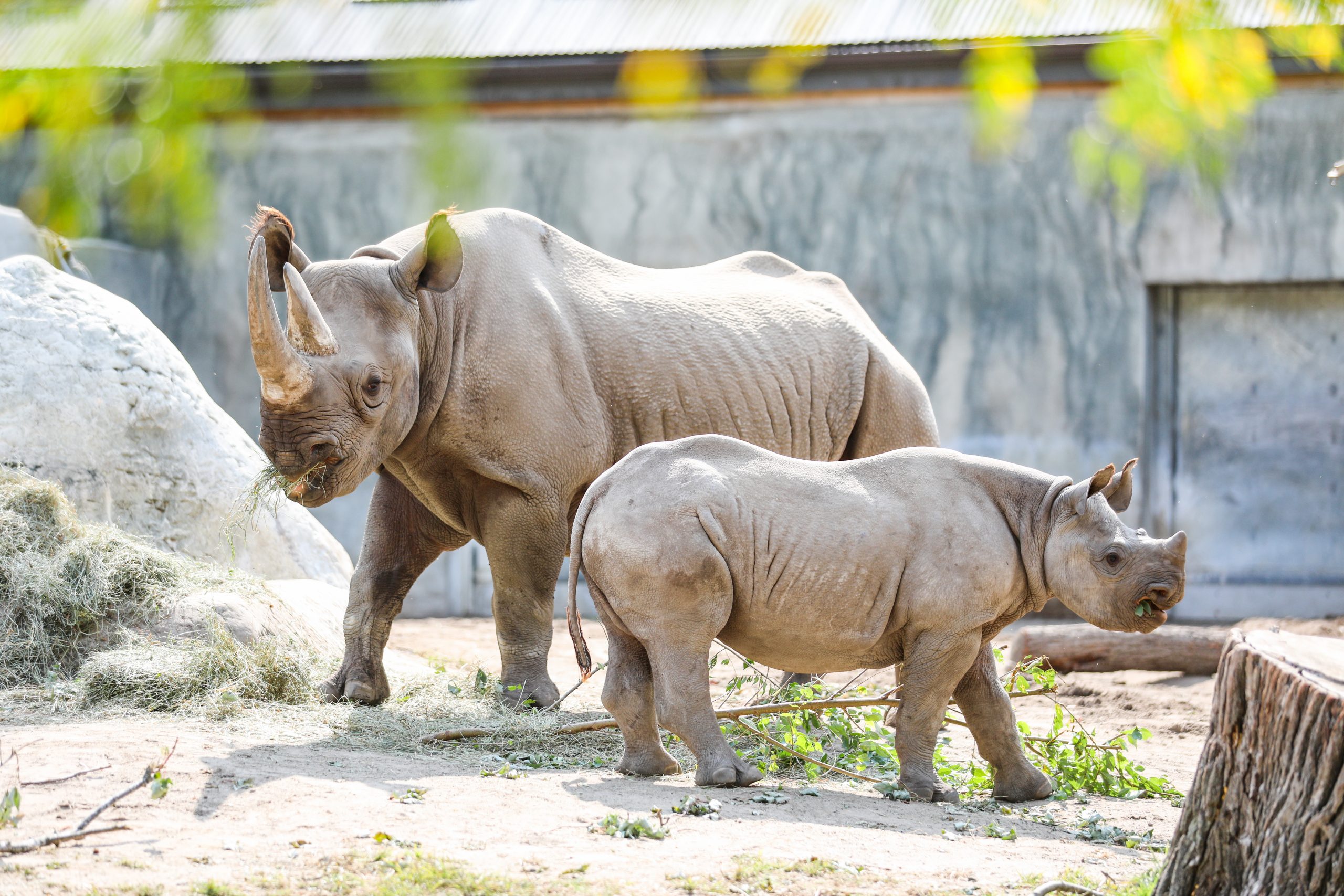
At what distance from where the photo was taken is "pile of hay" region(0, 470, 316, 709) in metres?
6.19

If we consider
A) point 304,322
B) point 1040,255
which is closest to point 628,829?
point 304,322

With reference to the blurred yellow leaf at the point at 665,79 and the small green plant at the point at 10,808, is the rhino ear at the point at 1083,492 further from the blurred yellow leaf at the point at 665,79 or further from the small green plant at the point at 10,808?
the small green plant at the point at 10,808

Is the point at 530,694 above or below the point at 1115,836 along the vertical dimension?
above

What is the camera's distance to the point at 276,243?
632 cm

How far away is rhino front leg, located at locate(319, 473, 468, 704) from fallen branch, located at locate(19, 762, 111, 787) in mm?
2024

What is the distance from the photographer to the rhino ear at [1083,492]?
5418 mm

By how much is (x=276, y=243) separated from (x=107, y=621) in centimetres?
190

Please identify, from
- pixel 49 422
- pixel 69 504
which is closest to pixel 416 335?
pixel 69 504

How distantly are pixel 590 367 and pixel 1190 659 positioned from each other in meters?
4.52

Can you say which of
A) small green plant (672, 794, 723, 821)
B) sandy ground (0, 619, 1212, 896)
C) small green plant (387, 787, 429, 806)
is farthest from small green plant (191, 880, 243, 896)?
small green plant (672, 794, 723, 821)

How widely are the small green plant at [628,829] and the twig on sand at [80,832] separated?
1.25m

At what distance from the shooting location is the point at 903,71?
1228 cm

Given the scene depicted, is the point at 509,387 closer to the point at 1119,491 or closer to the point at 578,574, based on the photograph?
the point at 578,574

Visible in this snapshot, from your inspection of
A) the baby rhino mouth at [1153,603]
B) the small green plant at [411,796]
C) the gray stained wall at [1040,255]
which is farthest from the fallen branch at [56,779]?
the gray stained wall at [1040,255]
